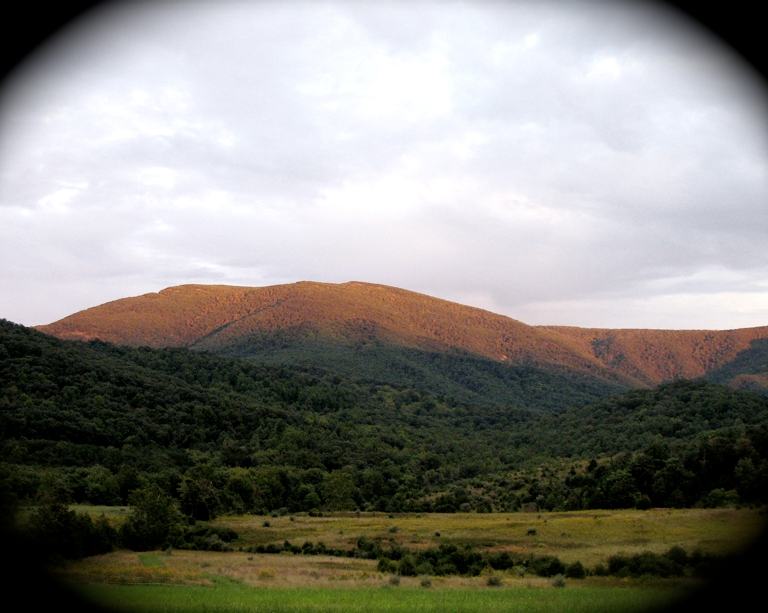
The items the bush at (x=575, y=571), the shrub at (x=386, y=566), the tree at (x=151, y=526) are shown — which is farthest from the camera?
the tree at (x=151, y=526)

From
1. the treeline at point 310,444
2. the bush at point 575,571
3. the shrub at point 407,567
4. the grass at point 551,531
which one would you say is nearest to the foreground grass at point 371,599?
the bush at point 575,571

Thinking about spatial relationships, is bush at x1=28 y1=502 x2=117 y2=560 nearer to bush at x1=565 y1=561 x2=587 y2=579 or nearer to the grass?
the grass

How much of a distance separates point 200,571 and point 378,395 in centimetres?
10475

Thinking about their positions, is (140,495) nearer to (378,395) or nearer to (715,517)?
(715,517)

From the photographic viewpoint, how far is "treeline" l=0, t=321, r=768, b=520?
5675 cm

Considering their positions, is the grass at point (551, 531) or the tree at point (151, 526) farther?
the tree at point (151, 526)

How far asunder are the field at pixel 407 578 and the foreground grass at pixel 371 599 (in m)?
0.04

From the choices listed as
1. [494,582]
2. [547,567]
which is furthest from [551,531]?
[494,582]

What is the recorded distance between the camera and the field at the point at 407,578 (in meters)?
24.4

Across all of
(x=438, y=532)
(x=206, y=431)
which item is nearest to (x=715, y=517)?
(x=438, y=532)

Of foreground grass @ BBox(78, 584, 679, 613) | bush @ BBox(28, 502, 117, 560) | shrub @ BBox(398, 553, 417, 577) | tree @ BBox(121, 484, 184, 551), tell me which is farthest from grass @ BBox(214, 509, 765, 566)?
bush @ BBox(28, 502, 117, 560)

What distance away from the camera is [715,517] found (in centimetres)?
4278

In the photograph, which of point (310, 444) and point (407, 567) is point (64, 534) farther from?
point (310, 444)

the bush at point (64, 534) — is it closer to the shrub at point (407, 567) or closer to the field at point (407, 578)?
the field at point (407, 578)
